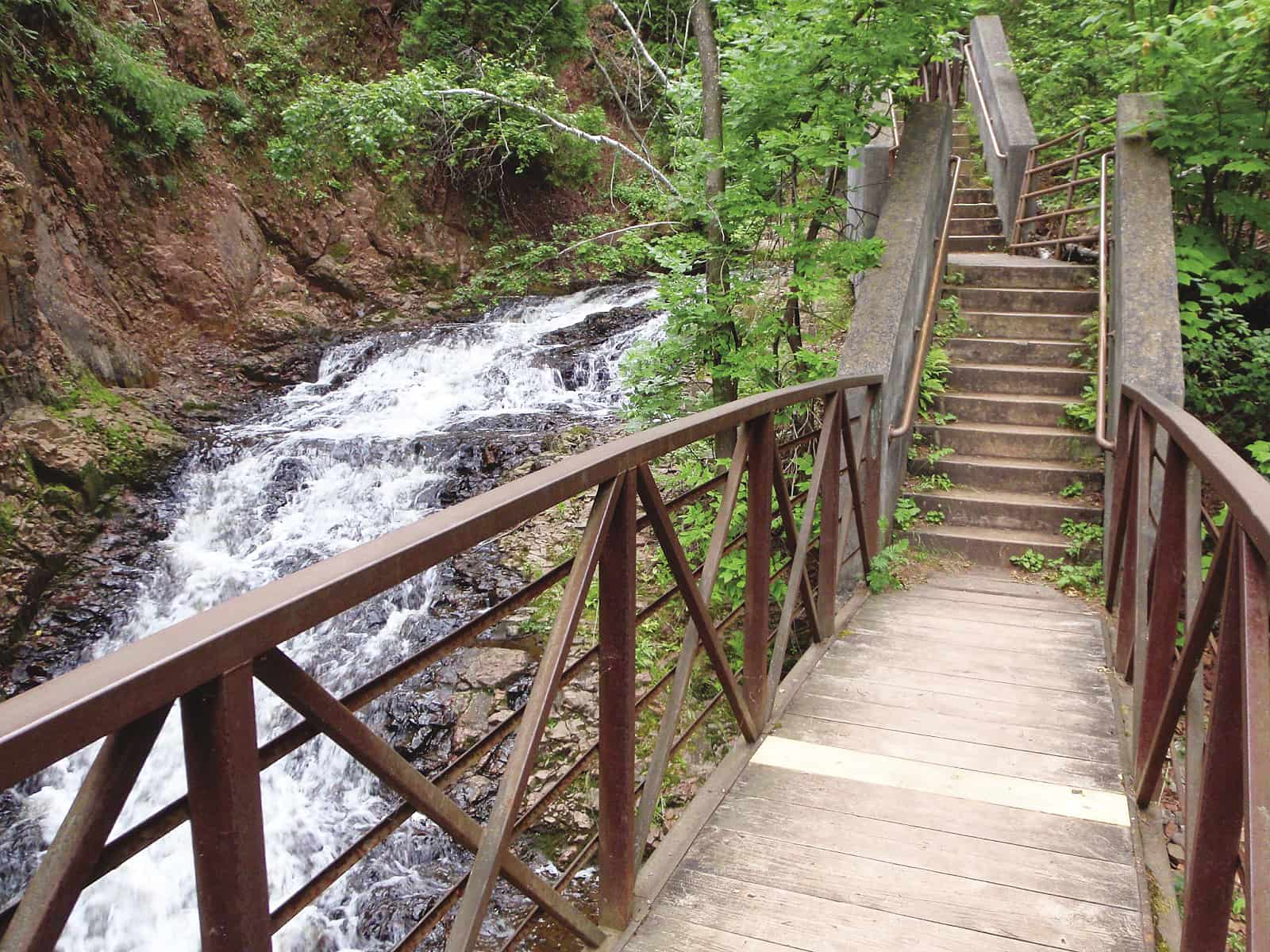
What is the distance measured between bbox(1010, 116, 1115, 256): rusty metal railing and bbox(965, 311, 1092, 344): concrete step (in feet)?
4.00

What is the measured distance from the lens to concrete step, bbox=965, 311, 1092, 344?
6270 millimetres

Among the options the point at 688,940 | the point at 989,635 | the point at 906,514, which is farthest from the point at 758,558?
the point at 906,514

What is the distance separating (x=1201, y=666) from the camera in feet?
7.66

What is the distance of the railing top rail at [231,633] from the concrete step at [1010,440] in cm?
449

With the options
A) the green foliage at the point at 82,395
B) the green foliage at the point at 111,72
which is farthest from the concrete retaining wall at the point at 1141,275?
the green foliage at the point at 111,72

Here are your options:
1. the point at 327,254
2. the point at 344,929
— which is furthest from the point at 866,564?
the point at 327,254

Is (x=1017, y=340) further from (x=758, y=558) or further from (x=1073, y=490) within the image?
(x=758, y=558)

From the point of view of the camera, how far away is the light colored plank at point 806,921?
2.19 meters

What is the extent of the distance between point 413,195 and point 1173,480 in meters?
13.0

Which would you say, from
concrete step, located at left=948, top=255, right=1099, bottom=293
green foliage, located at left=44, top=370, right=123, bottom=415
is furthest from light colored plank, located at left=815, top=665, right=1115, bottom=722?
green foliage, located at left=44, top=370, right=123, bottom=415

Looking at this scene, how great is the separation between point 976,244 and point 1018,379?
119 inches

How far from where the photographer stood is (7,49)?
8.23 metres

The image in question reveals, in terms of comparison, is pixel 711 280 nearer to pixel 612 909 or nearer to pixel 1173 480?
pixel 1173 480

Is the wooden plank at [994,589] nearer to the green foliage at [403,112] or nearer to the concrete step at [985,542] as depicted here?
the concrete step at [985,542]
